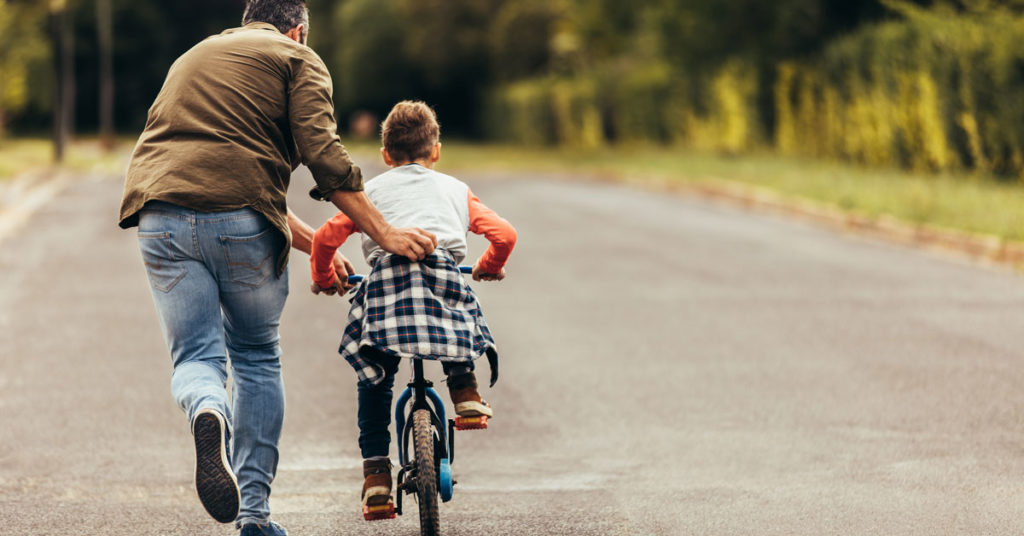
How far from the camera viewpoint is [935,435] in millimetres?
6180

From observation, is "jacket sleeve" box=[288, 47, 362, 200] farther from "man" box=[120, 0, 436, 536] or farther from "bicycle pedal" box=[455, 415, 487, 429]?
"bicycle pedal" box=[455, 415, 487, 429]

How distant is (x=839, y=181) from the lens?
65.0 feet

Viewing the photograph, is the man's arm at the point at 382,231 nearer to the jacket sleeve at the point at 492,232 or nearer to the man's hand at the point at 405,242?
the man's hand at the point at 405,242

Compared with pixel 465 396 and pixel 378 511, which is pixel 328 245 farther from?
pixel 378 511

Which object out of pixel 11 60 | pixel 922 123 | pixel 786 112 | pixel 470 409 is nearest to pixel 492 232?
pixel 470 409

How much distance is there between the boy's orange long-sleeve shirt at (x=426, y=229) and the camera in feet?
13.9

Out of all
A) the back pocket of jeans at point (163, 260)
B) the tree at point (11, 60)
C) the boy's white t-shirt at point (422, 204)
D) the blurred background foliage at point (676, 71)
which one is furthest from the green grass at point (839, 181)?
the back pocket of jeans at point (163, 260)

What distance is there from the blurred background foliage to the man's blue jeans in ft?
49.2

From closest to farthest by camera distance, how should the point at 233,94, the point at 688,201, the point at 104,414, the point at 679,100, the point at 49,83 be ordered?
1. the point at 233,94
2. the point at 104,414
3. the point at 688,201
4. the point at 679,100
5. the point at 49,83

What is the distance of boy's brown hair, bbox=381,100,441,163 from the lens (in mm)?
4309

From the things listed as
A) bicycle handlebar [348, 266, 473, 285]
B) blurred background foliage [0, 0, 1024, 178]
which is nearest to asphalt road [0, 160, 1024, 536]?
bicycle handlebar [348, 266, 473, 285]

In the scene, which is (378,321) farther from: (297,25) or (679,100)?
(679,100)

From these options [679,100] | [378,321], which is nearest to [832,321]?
[378,321]

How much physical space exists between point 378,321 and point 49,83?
59421 millimetres
